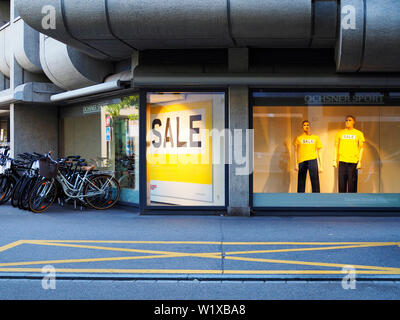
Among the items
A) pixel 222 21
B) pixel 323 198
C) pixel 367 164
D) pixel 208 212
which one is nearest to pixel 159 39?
pixel 222 21

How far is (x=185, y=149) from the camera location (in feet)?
34.6

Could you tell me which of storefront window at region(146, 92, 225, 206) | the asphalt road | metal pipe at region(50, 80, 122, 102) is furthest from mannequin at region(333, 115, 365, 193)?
metal pipe at region(50, 80, 122, 102)

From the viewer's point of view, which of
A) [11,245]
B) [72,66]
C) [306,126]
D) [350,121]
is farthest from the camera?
[72,66]

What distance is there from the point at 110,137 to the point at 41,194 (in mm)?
2404

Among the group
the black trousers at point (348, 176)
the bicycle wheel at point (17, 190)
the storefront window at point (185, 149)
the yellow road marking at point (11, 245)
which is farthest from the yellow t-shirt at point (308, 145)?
the bicycle wheel at point (17, 190)

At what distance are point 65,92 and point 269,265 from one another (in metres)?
8.51

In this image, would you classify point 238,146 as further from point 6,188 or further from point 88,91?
point 6,188

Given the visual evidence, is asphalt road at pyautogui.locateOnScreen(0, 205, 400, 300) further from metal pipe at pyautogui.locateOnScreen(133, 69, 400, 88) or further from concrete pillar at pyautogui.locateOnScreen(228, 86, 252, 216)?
metal pipe at pyautogui.locateOnScreen(133, 69, 400, 88)

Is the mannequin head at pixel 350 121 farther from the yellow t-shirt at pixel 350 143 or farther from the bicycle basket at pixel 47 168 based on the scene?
the bicycle basket at pixel 47 168

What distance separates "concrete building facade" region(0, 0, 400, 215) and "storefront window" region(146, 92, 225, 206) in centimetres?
2

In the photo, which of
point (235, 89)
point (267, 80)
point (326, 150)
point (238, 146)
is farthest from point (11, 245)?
point (326, 150)

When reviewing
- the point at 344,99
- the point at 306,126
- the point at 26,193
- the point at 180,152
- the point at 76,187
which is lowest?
the point at 26,193

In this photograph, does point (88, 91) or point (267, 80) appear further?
point (88, 91)

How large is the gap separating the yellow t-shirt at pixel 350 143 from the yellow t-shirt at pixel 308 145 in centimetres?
48
